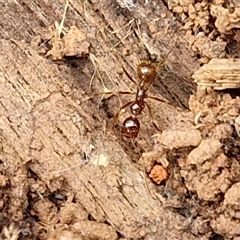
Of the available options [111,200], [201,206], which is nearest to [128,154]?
[111,200]

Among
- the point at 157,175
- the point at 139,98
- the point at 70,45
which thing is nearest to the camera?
the point at 157,175

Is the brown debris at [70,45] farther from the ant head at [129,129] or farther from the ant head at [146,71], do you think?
the ant head at [129,129]

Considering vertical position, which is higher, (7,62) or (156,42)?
(7,62)

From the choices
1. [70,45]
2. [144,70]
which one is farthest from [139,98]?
[70,45]

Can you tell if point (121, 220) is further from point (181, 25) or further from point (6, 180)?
point (181, 25)

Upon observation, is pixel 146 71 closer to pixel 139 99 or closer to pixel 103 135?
pixel 139 99
